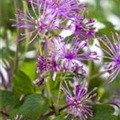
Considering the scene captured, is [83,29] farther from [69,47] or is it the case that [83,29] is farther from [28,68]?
[28,68]

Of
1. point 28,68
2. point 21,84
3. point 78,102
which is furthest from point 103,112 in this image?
point 28,68

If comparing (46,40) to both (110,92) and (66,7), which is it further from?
(110,92)

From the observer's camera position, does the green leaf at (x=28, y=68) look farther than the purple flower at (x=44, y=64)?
Yes

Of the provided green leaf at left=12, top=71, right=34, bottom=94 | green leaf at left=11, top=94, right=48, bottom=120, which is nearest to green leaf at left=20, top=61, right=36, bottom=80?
green leaf at left=12, top=71, right=34, bottom=94

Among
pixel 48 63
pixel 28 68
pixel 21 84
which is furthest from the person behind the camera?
pixel 28 68

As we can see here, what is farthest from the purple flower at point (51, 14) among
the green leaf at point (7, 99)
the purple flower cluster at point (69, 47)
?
the green leaf at point (7, 99)

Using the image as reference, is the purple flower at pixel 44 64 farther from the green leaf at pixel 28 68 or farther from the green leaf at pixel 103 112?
the green leaf at pixel 28 68
